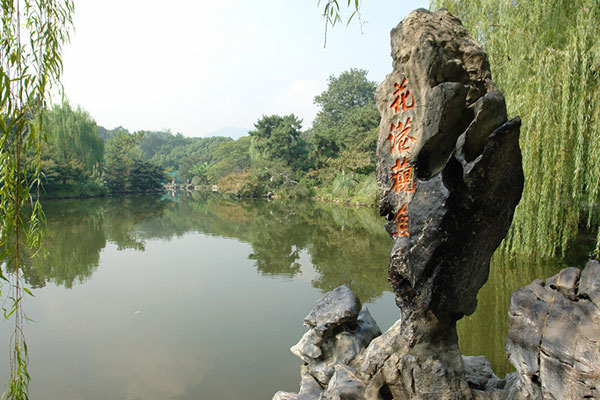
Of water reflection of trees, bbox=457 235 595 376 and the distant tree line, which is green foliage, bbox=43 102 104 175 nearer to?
the distant tree line

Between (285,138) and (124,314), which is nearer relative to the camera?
(124,314)

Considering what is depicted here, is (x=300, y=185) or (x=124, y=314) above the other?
(x=300, y=185)

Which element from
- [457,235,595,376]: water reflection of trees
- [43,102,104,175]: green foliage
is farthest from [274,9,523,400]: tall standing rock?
[43,102,104,175]: green foliage

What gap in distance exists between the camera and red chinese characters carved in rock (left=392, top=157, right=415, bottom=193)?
1.79 metres

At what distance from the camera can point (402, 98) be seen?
72.7 inches

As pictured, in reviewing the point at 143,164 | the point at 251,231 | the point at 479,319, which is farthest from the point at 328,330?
the point at 143,164

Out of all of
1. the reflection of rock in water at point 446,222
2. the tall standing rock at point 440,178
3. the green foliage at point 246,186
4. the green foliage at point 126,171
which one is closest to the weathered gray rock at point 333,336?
the reflection of rock in water at point 446,222

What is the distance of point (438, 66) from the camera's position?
5.62ft

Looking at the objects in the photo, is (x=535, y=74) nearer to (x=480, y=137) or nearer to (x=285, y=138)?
(x=480, y=137)

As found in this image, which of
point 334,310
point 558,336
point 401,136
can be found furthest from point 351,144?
point 558,336

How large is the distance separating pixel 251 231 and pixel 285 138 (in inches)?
349

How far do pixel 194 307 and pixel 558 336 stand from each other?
327 cm

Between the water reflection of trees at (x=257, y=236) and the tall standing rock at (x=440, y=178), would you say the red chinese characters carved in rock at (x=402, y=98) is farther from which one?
the water reflection of trees at (x=257, y=236)

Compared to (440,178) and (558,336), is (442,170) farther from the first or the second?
(558,336)
